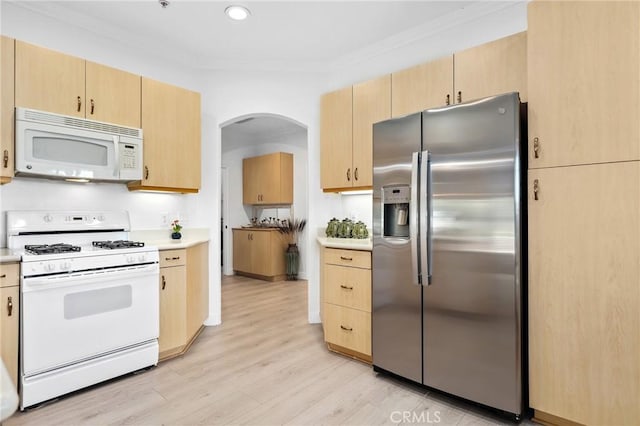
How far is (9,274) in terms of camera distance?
206cm

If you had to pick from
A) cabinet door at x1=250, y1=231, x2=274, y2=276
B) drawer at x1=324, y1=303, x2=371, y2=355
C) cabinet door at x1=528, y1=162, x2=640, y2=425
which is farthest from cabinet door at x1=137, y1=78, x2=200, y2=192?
cabinet door at x1=528, y1=162, x2=640, y2=425

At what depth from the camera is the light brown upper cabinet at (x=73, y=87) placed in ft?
7.88

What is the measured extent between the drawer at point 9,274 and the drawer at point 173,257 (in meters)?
0.87

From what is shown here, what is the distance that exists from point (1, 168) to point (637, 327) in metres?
3.76

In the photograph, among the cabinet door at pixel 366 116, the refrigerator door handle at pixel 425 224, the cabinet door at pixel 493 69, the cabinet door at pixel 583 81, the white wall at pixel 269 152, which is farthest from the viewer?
the white wall at pixel 269 152

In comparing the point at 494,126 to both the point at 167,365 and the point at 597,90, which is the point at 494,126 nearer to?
the point at 597,90

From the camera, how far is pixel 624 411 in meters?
1.71

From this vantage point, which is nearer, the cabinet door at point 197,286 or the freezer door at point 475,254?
the freezer door at point 475,254

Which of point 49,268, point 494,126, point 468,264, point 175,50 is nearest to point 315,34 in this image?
point 175,50

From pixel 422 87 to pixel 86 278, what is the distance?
286cm

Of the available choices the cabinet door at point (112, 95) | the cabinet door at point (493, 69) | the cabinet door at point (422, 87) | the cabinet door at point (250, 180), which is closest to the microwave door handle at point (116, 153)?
the cabinet door at point (112, 95)

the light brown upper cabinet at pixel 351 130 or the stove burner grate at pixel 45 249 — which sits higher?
the light brown upper cabinet at pixel 351 130

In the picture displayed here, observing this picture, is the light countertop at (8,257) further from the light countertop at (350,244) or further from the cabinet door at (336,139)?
the cabinet door at (336,139)

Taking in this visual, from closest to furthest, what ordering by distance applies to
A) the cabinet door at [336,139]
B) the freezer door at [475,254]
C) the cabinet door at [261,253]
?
the freezer door at [475,254], the cabinet door at [336,139], the cabinet door at [261,253]
